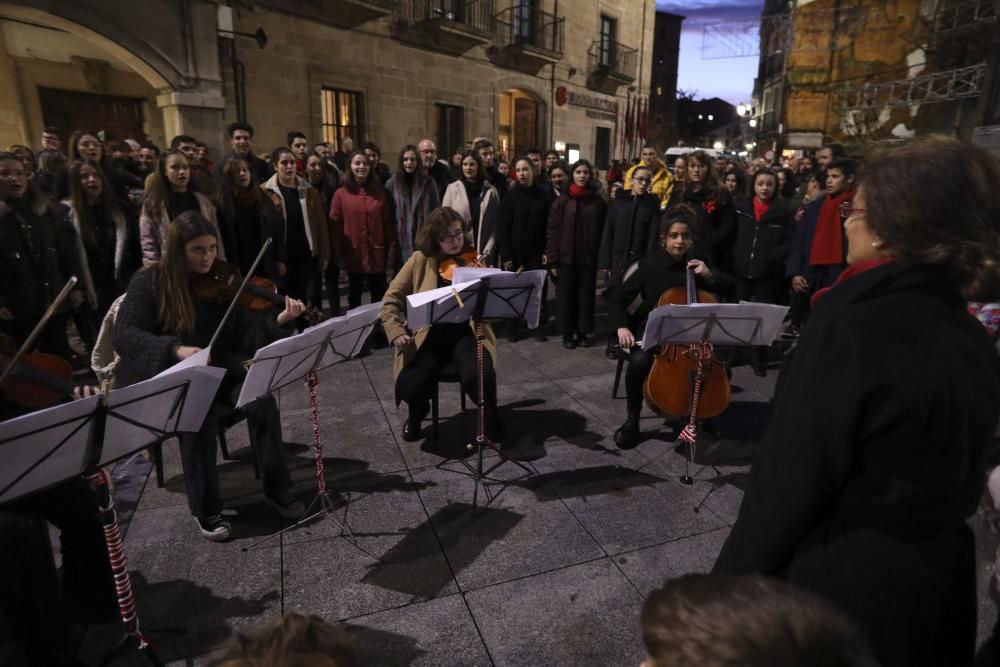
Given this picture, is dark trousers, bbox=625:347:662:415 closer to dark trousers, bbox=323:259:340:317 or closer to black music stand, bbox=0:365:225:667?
black music stand, bbox=0:365:225:667

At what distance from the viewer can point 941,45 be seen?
1984 centimetres

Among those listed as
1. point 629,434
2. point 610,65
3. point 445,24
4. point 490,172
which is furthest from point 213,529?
point 610,65

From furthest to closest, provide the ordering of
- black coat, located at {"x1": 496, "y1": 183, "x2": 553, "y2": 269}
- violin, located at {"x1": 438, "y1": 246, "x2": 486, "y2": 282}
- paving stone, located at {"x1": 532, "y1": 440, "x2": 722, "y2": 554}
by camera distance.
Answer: black coat, located at {"x1": 496, "y1": 183, "x2": 553, "y2": 269}, violin, located at {"x1": 438, "y1": 246, "x2": 486, "y2": 282}, paving stone, located at {"x1": 532, "y1": 440, "x2": 722, "y2": 554}

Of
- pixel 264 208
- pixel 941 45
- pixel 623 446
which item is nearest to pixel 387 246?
pixel 264 208

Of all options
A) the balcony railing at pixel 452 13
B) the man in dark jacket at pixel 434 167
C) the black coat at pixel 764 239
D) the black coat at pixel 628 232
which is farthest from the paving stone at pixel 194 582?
the balcony railing at pixel 452 13

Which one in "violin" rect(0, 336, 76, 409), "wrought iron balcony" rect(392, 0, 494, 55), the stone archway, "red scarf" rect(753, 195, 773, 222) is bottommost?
"violin" rect(0, 336, 76, 409)

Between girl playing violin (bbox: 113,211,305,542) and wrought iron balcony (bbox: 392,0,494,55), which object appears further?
wrought iron balcony (bbox: 392,0,494,55)

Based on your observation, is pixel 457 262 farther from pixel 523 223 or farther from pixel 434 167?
pixel 434 167

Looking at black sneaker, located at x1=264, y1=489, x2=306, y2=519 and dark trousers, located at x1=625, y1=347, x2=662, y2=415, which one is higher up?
dark trousers, located at x1=625, y1=347, x2=662, y2=415

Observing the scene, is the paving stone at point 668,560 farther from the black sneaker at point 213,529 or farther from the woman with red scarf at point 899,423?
the black sneaker at point 213,529

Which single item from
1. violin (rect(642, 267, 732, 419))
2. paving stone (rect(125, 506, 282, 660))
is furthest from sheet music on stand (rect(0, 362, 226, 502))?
violin (rect(642, 267, 732, 419))

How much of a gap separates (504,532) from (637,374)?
1.53m

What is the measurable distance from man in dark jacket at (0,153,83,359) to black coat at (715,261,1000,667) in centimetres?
530

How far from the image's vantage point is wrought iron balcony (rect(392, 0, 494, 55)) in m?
12.7
